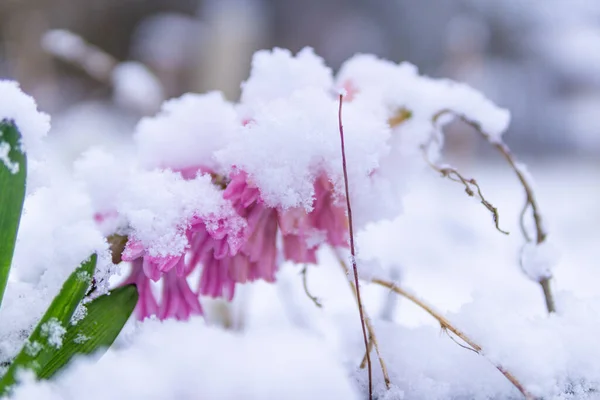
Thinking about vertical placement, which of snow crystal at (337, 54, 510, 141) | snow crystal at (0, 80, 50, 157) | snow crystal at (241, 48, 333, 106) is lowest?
snow crystal at (0, 80, 50, 157)

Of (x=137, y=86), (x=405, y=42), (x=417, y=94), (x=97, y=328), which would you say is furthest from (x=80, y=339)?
(x=405, y=42)

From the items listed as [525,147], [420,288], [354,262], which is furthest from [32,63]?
[525,147]

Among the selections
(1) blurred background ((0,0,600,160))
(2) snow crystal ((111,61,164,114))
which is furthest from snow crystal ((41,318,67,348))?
(1) blurred background ((0,0,600,160))

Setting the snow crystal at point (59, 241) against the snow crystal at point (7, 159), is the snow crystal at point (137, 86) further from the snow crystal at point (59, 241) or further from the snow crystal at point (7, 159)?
the snow crystal at point (7, 159)

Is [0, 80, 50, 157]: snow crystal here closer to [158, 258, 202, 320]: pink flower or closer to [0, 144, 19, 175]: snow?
[0, 144, 19, 175]: snow

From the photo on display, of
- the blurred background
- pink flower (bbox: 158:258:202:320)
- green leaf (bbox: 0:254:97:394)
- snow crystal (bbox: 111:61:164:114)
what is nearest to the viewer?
green leaf (bbox: 0:254:97:394)

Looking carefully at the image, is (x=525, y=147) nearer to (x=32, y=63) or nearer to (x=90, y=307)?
(x=32, y=63)
